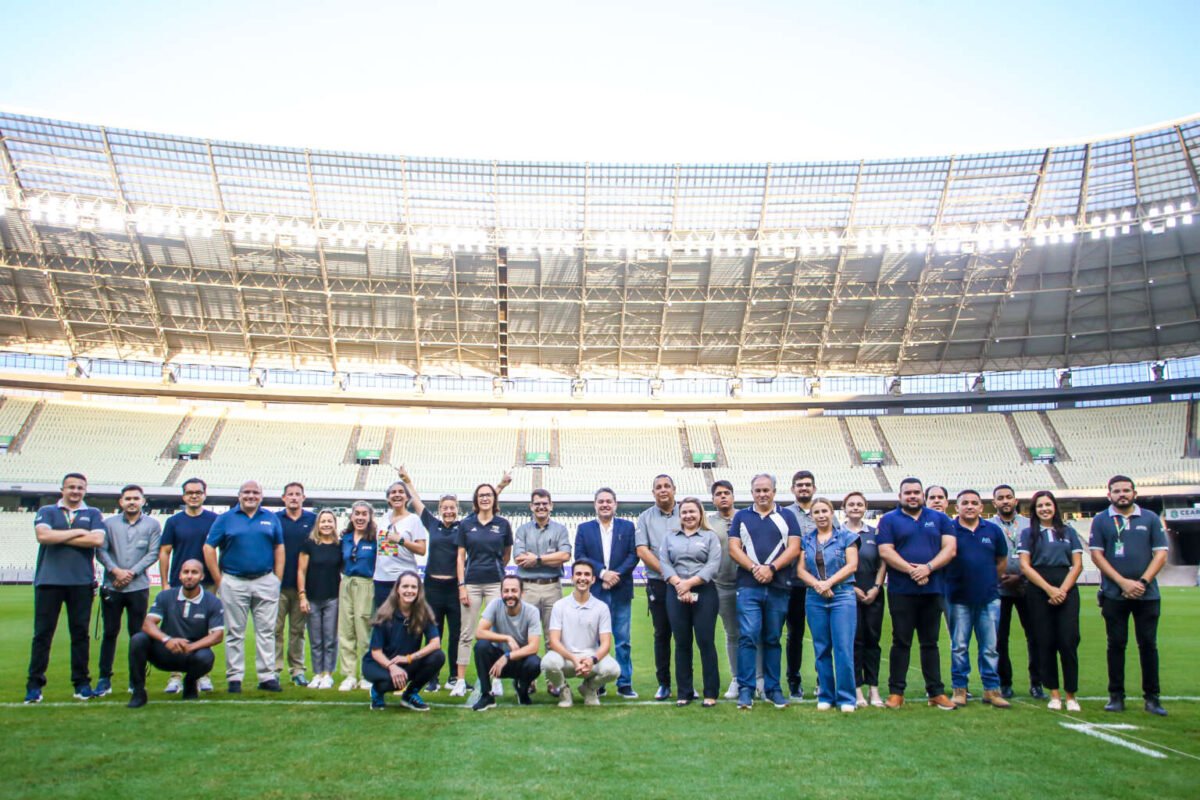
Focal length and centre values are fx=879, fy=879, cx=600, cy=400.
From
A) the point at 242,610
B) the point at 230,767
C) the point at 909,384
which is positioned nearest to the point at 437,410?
the point at 909,384

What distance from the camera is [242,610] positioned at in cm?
880

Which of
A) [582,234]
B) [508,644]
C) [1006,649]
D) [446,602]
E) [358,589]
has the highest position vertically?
[582,234]

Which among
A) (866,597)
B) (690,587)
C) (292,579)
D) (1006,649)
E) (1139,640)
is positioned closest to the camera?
(1139,640)

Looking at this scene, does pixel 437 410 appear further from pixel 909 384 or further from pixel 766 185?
pixel 909 384

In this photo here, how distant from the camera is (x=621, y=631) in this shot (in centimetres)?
886

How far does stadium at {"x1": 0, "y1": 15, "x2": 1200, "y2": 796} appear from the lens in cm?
3341

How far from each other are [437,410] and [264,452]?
8770 millimetres

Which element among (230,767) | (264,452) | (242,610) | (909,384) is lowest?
(230,767)

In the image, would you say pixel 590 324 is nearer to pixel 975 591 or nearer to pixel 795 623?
pixel 795 623

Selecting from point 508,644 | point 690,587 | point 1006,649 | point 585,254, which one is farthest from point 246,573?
point 585,254

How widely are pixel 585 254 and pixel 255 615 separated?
28.0 metres

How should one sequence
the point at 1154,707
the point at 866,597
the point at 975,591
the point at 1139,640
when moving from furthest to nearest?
the point at 866,597 < the point at 975,591 < the point at 1139,640 < the point at 1154,707

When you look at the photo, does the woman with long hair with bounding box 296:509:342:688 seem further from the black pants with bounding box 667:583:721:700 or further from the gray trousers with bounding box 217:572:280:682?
the black pants with bounding box 667:583:721:700

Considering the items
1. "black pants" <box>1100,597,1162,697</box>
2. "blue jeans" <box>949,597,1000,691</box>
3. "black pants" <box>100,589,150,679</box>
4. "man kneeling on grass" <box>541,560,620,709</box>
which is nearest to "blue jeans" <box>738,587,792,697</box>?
"man kneeling on grass" <box>541,560,620,709</box>
